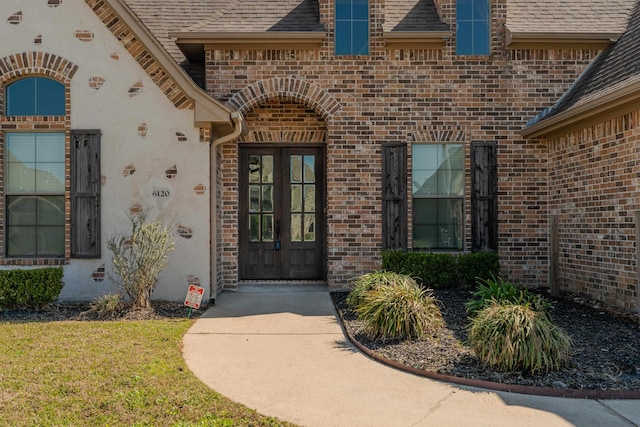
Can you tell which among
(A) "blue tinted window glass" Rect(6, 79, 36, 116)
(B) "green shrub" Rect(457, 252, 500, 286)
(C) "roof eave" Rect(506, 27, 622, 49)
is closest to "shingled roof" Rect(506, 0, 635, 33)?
(C) "roof eave" Rect(506, 27, 622, 49)

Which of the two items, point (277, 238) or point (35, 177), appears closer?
point (35, 177)

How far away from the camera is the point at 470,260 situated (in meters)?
9.00

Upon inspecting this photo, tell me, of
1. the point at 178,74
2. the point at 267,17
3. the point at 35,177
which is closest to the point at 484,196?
the point at 267,17

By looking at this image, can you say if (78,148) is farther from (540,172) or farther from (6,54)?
(540,172)

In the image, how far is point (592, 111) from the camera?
772 centimetres

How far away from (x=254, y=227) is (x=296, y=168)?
1431mm

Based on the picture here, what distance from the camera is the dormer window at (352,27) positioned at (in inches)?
376

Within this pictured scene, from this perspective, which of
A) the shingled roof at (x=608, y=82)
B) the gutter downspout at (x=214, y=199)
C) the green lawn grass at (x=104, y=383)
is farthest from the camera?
the gutter downspout at (x=214, y=199)

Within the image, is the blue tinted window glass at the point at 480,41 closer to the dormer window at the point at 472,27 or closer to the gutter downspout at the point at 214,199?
the dormer window at the point at 472,27

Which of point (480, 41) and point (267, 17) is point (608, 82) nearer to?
point (480, 41)

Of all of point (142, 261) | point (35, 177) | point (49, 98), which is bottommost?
point (142, 261)

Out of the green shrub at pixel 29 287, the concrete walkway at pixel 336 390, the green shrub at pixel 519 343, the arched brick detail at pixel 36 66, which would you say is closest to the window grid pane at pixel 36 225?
the green shrub at pixel 29 287

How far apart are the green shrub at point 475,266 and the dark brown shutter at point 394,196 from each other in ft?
3.61

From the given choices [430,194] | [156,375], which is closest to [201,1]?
[430,194]
